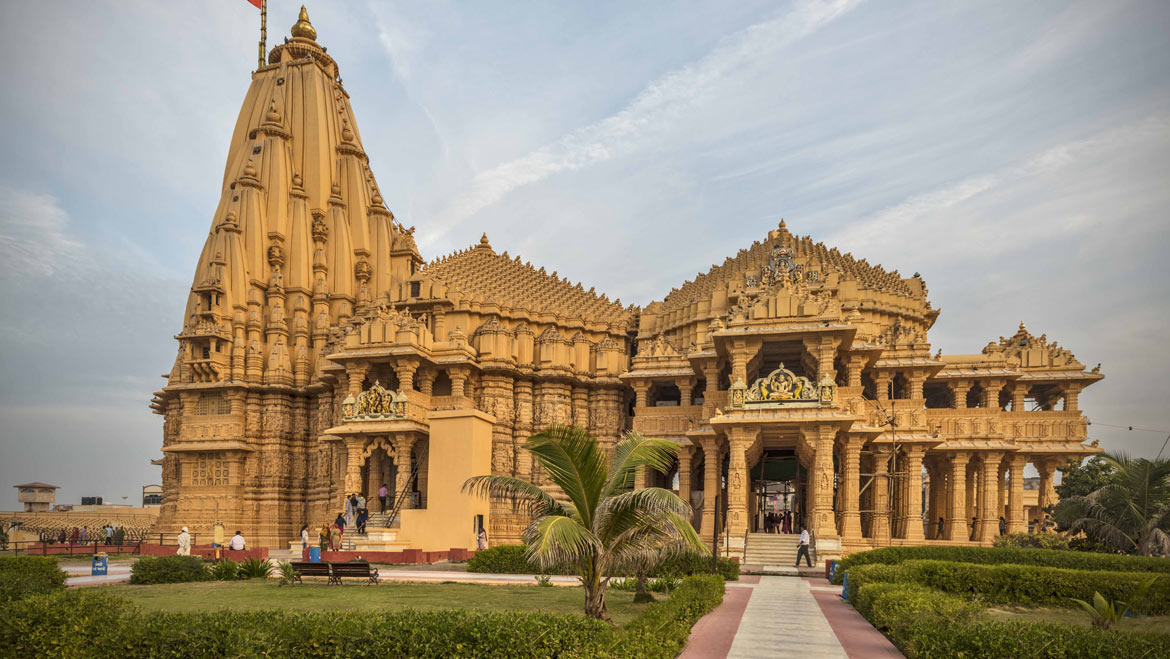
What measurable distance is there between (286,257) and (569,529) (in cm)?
3263

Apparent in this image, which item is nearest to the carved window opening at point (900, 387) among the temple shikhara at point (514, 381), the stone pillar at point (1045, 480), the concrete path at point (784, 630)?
the temple shikhara at point (514, 381)

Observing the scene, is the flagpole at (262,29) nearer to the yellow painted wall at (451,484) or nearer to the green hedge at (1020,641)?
the yellow painted wall at (451,484)

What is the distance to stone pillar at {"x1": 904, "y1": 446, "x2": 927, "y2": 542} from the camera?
29484 mm

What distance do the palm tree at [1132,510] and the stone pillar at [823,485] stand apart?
6533 mm

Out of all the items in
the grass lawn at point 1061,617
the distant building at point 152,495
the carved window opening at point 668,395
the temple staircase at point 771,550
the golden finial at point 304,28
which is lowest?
the distant building at point 152,495

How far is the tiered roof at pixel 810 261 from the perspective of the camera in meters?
34.1

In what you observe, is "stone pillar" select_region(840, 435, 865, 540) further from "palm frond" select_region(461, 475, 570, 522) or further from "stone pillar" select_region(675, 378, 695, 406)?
"palm frond" select_region(461, 475, 570, 522)

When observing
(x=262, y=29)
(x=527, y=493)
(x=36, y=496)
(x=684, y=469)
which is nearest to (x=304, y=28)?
(x=262, y=29)

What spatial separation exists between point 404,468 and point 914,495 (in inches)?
708

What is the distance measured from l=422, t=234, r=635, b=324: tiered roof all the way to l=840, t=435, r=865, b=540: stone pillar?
12964 mm

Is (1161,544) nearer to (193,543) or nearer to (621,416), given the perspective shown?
(621,416)

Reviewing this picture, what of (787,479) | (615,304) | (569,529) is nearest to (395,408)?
(615,304)

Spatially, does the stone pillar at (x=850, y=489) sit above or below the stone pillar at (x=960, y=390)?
below

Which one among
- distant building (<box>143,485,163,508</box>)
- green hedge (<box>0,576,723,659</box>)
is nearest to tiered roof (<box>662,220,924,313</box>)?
green hedge (<box>0,576,723,659</box>)
